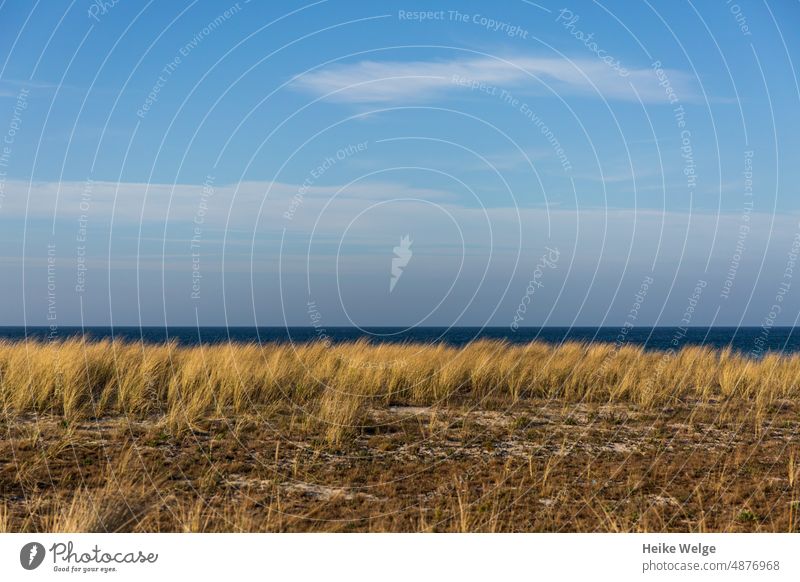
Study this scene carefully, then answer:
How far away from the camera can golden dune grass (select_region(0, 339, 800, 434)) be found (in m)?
15.5

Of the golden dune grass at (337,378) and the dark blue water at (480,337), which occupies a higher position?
the golden dune grass at (337,378)

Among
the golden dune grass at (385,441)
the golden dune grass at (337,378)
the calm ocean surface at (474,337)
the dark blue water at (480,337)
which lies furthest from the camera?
the calm ocean surface at (474,337)

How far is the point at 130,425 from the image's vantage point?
45.4 ft

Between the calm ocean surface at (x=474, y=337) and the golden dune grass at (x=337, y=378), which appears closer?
the golden dune grass at (x=337, y=378)

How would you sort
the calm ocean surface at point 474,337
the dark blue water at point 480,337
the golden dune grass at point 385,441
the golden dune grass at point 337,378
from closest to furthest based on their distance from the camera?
the golden dune grass at point 385,441 → the golden dune grass at point 337,378 → the dark blue water at point 480,337 → the calm ocean surface at point 474,337

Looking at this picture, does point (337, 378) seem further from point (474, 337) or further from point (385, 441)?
point (474, 337)

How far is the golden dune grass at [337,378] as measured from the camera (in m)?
15.5

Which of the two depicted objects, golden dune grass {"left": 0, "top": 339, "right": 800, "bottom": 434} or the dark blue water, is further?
the dark blue water

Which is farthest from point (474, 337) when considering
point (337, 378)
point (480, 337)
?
point (480, 337)

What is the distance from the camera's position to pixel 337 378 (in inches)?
701

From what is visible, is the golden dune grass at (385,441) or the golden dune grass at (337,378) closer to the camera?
the golden dune grass at (385,441)

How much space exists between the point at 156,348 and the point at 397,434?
31.7 feet
